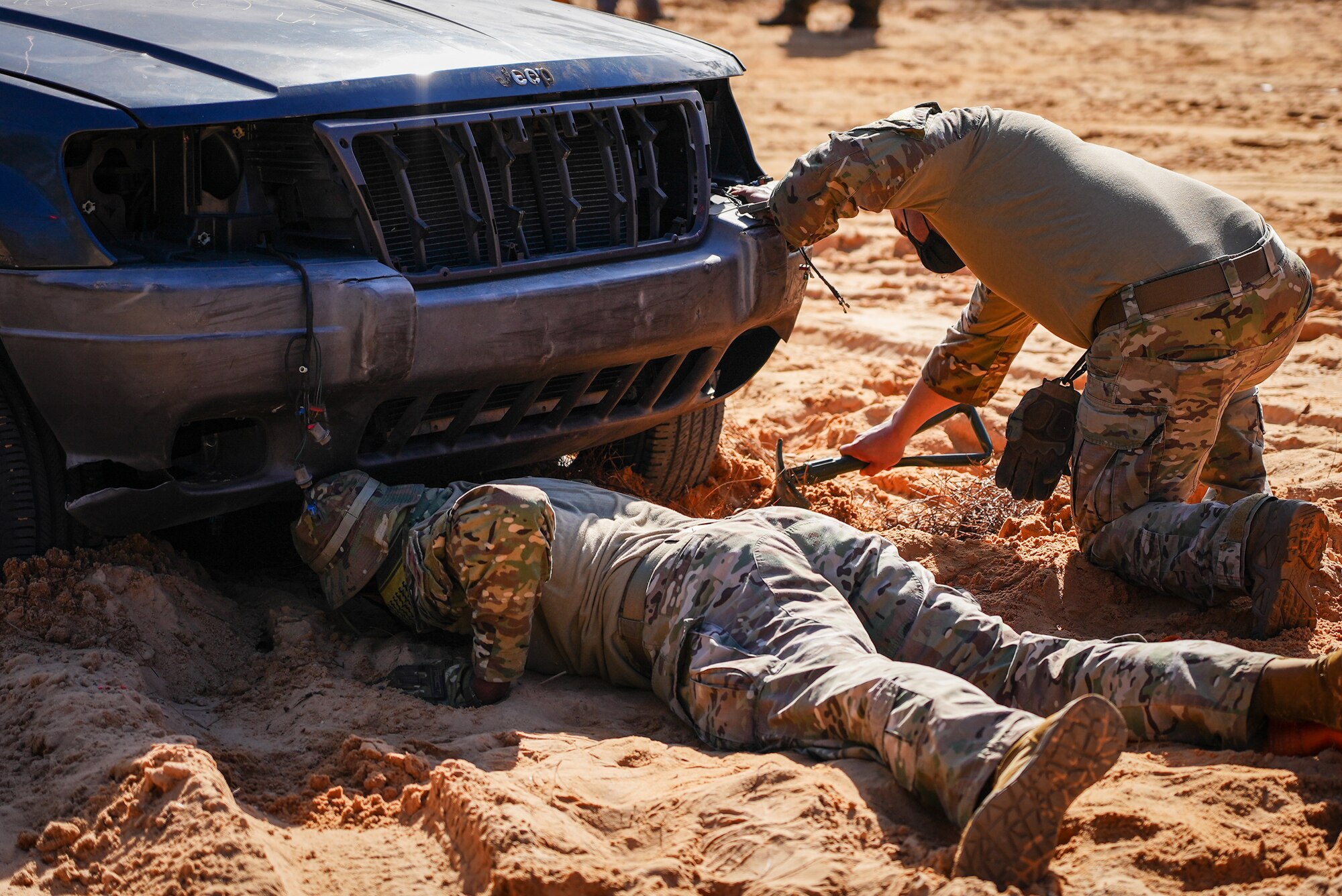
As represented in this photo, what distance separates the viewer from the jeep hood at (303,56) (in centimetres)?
→ 328

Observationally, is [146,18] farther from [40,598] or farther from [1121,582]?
[1121,582]

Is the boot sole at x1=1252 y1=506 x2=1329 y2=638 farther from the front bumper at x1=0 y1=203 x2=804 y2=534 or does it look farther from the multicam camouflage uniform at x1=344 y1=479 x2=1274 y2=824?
the front bumper at x1=0 y1=203 x2=804 y2=534

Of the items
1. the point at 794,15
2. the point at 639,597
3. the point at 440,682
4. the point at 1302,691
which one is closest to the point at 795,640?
the point at 639,597

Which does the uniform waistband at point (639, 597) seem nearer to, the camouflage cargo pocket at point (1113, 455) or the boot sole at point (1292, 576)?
the camouflage cargo pocket at point (1113, 455)

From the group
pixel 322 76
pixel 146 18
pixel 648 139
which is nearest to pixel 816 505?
pixel 648 139

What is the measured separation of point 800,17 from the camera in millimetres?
17750

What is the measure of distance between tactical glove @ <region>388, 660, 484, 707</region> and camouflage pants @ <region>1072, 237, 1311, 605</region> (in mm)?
1842

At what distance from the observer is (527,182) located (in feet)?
12.7

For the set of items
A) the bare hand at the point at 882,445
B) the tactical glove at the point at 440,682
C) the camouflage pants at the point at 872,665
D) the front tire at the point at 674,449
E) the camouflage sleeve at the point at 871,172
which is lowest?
the tactical glove at the point at 440,682

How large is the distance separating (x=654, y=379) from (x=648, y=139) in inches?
27.7

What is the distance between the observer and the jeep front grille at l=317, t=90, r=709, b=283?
11.7ft

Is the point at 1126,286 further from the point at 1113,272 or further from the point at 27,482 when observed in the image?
the point at 27,482

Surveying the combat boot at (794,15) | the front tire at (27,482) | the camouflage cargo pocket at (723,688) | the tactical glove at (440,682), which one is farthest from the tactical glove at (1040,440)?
the combat boot at (794,15)

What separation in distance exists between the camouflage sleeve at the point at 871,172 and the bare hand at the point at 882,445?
0.80 metres
